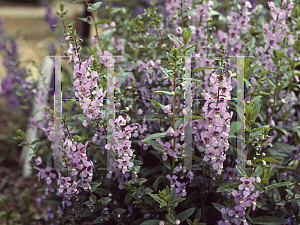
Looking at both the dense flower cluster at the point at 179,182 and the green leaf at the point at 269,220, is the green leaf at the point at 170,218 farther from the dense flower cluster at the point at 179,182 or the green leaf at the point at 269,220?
the green leaf at the point at 269,220

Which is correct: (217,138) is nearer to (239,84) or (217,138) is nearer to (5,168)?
(239,84)

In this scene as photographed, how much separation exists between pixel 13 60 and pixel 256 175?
239 cm

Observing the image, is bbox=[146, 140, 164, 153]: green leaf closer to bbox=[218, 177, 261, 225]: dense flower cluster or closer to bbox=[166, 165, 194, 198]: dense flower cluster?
bbox=[166, 165, 194, 198]: dense flower cluster

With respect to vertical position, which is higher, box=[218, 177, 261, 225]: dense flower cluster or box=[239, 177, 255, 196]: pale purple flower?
box=[239, 177, 255, 196]: pale purple flower

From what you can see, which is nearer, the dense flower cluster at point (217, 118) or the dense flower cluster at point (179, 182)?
the dense flower cluster at point (217, 118)

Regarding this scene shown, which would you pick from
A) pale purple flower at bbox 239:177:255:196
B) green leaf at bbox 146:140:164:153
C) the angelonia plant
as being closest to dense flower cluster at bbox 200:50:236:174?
the angelonia plant

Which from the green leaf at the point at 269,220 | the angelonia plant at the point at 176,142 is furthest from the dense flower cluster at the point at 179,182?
the green leaf at the point at 269,220

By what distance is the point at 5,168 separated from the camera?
10.5ft

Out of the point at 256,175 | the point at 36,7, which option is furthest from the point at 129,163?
the point at 36,7

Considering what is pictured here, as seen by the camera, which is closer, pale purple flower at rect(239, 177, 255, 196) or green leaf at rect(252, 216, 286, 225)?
pale purple flower at rect(239, 177, 255, 196)

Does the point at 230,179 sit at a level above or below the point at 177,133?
below

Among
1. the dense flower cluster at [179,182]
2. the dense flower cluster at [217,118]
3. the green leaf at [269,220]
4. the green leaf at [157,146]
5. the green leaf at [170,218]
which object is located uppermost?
the dense flower cluster at [217,118]

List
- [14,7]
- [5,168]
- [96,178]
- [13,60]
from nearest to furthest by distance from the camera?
1. [96,178]
2. [13,60]
3. [5,168]
4. [14,7]

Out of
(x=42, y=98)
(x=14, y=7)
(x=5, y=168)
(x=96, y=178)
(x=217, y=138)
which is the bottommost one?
(x=5, y=168)
